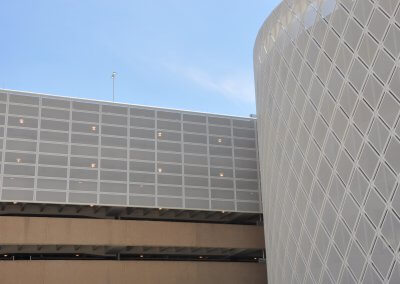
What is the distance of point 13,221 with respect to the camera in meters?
42.6

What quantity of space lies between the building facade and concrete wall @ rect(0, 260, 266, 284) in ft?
0.26

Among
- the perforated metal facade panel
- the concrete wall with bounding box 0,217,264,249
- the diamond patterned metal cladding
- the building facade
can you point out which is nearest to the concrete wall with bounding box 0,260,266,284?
the building facade

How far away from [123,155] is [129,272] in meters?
8.86

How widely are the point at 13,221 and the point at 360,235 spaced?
25.8m

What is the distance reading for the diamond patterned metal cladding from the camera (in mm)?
25609

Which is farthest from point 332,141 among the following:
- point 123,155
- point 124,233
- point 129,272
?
point 129,272

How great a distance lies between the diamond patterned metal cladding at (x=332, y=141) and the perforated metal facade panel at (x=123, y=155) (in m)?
10.4

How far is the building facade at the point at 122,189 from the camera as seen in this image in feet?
142

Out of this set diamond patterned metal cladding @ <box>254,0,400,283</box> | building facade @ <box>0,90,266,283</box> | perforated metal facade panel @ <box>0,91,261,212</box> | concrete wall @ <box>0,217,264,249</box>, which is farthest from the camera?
perforated metal facade panel @ <box>0,91,261,212</box>

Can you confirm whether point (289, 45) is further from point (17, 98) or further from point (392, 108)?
point (17, 98)

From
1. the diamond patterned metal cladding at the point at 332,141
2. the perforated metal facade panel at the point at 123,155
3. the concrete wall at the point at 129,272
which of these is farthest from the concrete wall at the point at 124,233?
the diamond patterned metal cladding at the point at 332,141

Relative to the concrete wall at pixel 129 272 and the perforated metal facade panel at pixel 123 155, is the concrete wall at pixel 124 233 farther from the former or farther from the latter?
the perforated metal facade panel at pixel 123 155

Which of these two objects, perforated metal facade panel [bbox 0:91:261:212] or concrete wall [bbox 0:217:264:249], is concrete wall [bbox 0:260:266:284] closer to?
concrete wall [bbox 0:217:264:249]

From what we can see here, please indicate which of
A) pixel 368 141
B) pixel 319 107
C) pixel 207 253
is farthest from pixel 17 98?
pixel 368 141
